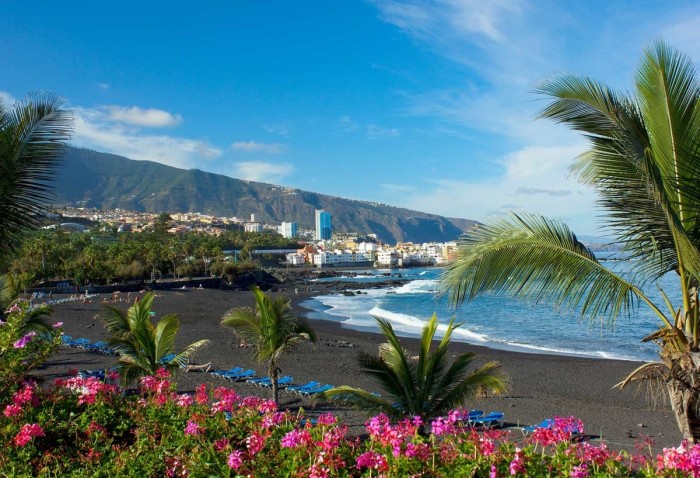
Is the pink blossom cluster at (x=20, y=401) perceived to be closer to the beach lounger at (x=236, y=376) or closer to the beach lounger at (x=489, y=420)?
the beach lounger at (x=489, y=420)

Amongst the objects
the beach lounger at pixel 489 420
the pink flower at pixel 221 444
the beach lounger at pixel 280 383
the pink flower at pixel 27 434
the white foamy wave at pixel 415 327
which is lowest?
the white foamy wave at pixel 415 327

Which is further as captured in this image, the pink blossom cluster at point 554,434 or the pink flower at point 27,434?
the pink flower at point 27,434

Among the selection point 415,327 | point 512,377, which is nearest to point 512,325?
point 415,327

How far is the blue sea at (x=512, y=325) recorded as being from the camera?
25688mm

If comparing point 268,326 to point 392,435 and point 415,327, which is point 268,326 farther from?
point 415,327

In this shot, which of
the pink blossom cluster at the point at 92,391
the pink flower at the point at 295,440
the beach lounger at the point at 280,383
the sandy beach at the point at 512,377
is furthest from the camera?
the beach lounger at the point at 280,383

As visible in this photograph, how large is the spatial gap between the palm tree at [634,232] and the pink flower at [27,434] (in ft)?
10.2

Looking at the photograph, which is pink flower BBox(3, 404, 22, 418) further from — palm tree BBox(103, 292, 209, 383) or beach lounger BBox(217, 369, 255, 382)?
beach lounger BBox(217, 369, 255, 382)

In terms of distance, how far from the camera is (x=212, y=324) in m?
32.5

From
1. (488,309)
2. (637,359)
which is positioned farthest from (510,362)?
(488,309)

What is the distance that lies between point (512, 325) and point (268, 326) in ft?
94.8

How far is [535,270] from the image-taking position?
4703mm

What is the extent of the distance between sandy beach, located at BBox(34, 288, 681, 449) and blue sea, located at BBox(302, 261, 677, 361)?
7.10 ft

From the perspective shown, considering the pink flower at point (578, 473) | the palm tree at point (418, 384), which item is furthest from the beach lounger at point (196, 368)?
the pink flower at point (578, 473)
